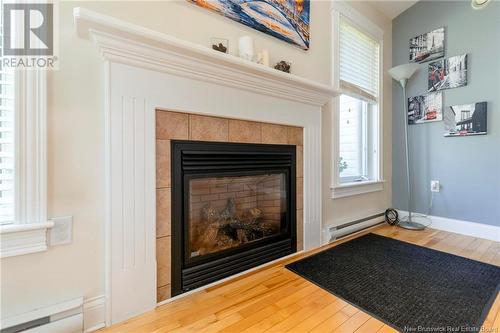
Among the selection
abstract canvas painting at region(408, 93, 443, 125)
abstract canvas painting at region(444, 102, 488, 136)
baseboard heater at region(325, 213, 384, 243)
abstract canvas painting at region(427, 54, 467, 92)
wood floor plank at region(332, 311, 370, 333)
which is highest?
abstract canvas painting at region(427, 54, 467, 92)

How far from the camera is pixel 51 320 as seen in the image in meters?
1.02

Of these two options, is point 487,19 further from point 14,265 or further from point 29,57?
point 14,265

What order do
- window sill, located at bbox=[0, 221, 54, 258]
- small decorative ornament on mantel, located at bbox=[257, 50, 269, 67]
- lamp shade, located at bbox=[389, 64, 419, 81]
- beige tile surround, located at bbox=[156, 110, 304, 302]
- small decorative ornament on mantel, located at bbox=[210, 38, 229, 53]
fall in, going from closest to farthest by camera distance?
window sill, located at bbox=[0, 221, 54, 258] < beige tile surround, located at bbox=[156, 110, 304, 302] < small decorative ornament on mantel, located at bbox=[210, 38, 229, 53] < small decorative ornament on mantel, located at bbox=[257, 50, 269, 67] < lamp shade, located at bbox=[389, 64, 419, 81]

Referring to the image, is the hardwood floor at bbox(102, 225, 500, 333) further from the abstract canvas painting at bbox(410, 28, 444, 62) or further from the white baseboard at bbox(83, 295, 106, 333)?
the abstract canvas painting at bbox(410, 28, 444, 62)

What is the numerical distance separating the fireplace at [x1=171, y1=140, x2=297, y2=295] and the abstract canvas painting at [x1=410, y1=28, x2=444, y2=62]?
7.04ft

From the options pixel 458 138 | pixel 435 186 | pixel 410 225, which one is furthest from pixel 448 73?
pixel 410 225

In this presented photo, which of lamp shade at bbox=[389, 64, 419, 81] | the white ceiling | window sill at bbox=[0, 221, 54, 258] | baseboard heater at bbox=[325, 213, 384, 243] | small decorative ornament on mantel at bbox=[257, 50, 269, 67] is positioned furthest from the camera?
the white ceiling

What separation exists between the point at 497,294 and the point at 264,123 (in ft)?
5.82

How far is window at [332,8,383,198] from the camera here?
2331 mm

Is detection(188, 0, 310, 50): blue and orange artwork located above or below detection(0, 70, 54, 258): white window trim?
above

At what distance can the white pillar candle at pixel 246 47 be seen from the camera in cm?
157

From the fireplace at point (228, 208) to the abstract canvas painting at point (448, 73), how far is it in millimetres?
1991

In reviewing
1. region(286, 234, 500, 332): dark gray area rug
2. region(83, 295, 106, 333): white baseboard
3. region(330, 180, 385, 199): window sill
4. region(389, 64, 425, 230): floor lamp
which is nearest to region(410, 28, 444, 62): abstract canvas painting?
region(389, 64, 425, 230): floor lamp

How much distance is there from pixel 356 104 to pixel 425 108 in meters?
0.79
